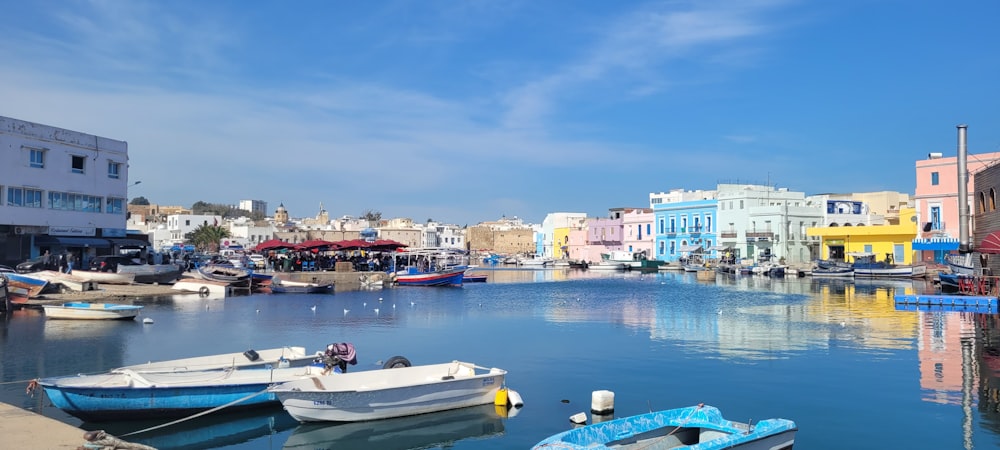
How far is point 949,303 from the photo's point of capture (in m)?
31.3

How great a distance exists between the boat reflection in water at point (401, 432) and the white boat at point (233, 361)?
10.4 ft

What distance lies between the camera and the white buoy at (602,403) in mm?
13523

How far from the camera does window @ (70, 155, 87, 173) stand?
43.4 meters

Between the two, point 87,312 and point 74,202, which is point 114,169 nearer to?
point 74,202

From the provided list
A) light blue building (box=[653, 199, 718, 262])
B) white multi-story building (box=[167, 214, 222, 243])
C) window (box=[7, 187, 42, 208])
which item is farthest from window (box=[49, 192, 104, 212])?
white multi-story building (box=[167, 214, 222, 243])

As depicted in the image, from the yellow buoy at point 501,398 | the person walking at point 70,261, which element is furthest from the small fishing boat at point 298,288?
the yellow buoy at point 501,398

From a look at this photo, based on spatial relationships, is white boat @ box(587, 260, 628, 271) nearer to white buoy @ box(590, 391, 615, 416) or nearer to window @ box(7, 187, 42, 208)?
window @ box(7, 187, 42, 208)

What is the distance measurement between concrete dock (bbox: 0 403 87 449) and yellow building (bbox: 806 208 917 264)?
63.7m

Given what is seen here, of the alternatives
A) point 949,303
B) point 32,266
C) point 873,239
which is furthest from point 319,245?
point 873,239

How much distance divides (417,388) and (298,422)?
83.0 inches

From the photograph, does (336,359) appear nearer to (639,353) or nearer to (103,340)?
(639,353)

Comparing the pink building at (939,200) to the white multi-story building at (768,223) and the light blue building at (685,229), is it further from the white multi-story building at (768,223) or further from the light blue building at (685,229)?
the light blue building at (685,229)

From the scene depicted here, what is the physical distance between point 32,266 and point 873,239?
63143mm

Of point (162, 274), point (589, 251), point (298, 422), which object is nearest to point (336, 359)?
point (298, 422)
